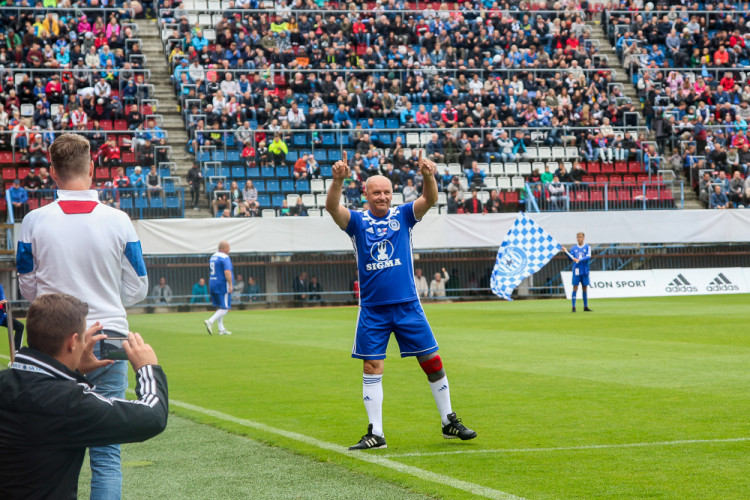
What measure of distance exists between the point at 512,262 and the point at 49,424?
2536cm

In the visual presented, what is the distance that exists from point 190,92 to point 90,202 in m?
33.4

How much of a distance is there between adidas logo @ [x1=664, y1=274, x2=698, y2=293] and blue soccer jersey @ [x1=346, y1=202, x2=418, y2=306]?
89.1 feet

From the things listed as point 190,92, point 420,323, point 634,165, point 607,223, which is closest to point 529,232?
point 607,223

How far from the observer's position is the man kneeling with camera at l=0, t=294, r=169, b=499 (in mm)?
4047

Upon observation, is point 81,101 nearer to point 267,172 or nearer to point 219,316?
point 267,172

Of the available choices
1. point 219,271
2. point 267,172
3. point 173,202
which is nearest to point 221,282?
point 219,271

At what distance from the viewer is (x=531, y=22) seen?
45125 mm

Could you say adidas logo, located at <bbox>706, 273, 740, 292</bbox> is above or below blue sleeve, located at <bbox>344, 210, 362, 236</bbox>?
below

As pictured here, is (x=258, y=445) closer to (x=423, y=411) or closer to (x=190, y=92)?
(x=423, y=411)

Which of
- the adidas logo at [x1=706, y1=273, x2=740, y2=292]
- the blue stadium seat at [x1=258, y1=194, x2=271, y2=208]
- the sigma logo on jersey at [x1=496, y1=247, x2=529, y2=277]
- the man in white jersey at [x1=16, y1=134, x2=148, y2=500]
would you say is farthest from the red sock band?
the adidas logo at [x1=706, y1=273, x2=740, y2=292]

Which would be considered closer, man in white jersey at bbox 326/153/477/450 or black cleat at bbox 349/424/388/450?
black cleat at bbox 349/424/388/450

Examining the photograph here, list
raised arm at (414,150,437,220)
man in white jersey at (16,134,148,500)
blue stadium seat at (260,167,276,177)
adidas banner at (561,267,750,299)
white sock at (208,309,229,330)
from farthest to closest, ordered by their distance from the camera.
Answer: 1. blue stadium seat at (260,167,276,177)
2. adidas banner at (561,267,750,299)
3. white sock at (208,309,229,330)
4. raised arm at (414,150,437,220)
5. man in white jersey at (16,134,148,500)

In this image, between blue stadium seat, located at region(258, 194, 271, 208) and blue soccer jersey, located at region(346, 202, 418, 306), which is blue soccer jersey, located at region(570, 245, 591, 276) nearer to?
blue stadium seat, located at region(258, 194, 271, 208)

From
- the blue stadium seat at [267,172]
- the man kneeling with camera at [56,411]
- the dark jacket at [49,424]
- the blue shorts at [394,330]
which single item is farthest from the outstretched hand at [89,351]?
the blue stadium seat at [267,172]
